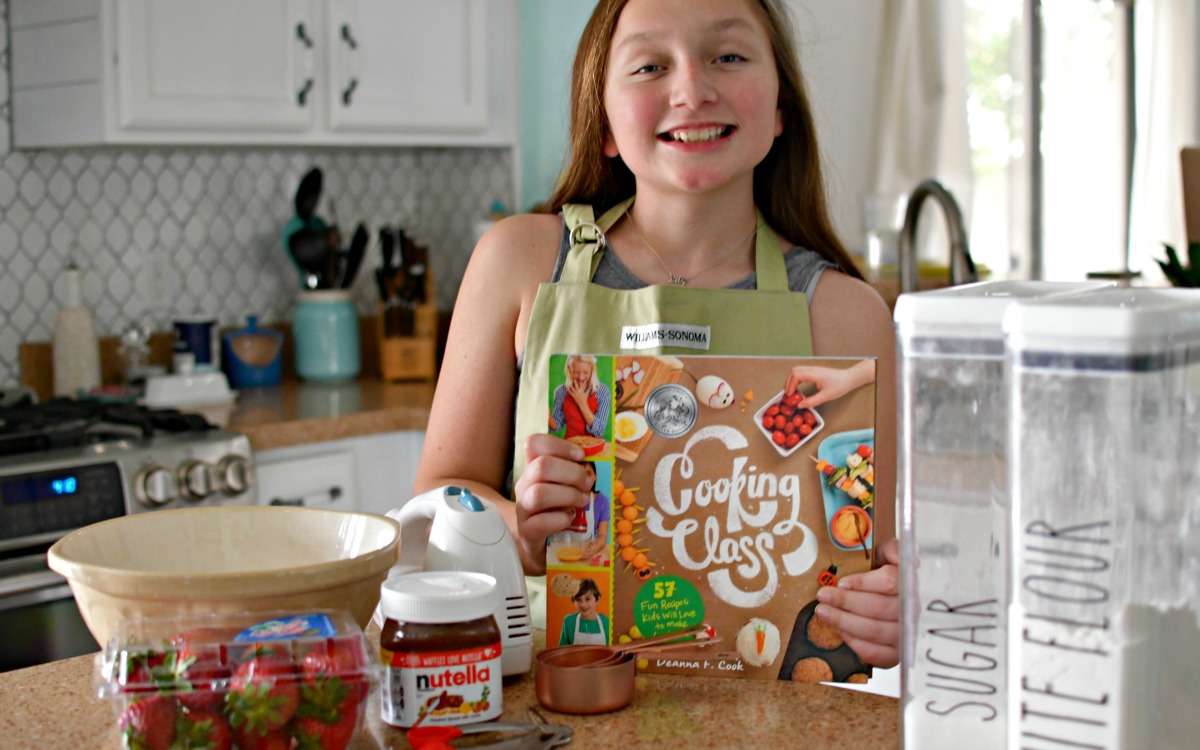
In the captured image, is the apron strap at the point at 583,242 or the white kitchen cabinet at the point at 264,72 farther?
the white kitchen cabinet at the point at 264,72

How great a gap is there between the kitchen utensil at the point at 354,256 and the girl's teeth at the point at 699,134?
1926 millimetres

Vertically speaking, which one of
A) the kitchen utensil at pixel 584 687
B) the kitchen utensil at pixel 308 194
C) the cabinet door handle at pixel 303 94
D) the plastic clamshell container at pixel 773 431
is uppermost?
the cabinet door handle at pixel 303 94

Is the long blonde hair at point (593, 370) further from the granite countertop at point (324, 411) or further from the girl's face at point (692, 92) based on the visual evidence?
the granite countertop at point (324, 411)

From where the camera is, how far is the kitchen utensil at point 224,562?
908mm

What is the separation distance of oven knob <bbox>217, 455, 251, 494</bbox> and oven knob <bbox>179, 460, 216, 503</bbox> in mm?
29

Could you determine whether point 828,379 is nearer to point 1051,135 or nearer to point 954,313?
point 954,313

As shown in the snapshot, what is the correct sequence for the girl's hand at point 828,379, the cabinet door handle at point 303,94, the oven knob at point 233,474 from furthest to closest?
1. the cabinet door handle at point 303,94
2. the oven knob at point 233,474
3. the girl's hand at point 828,379

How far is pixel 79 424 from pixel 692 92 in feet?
5.07

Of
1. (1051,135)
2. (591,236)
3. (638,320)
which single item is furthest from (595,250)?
(1051,135)

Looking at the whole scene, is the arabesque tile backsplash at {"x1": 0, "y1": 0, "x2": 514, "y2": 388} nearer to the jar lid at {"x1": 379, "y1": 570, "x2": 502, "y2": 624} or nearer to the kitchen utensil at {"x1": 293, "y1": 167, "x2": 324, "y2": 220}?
the kitchen utensil at {"x1": 293, "y1": 167, "x2": 324, "y2": 220}

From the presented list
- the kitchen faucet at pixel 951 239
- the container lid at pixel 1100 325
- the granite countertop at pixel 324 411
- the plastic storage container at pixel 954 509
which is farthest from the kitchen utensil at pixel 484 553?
the kitchen faucet at pixel 951 239

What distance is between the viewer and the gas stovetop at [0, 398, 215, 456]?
7.59 feet

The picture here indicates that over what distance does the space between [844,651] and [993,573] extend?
26 cm

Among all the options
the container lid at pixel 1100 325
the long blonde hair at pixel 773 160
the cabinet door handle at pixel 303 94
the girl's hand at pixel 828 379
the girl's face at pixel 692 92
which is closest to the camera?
the container lid at pixel 1100 325
